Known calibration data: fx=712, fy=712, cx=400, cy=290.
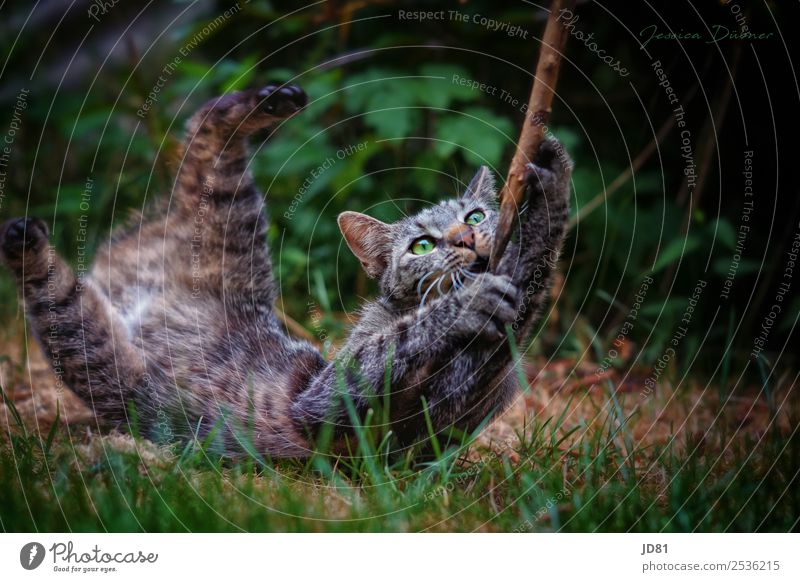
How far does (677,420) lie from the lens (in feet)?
9.80

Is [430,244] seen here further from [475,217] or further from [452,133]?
[452,133]

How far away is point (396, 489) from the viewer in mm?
2100

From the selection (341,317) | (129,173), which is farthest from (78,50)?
(341,317)

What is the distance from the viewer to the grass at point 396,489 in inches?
77.8

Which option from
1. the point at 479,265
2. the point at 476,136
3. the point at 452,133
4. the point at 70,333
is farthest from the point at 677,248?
the point at 70,333

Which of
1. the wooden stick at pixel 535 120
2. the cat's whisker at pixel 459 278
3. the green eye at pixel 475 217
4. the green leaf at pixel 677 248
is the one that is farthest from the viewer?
the green leaf at pixel 677 248

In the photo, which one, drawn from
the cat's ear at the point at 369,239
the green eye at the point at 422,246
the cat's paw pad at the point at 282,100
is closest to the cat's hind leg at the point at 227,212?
the cat's paw pad at the point at 282,100

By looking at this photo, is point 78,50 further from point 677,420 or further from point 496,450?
point 677,420

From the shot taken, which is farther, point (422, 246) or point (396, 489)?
point (422, 246)

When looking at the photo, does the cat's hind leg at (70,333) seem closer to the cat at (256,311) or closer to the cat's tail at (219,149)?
the cat at (256,311)

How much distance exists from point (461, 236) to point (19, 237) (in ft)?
5.24

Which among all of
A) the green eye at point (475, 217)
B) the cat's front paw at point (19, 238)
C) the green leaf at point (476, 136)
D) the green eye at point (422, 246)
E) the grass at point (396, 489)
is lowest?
the grass at point (396, 489)

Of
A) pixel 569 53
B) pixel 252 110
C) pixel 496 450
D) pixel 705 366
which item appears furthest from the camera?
pixel 569 53

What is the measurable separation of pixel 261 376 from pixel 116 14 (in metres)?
2.23
